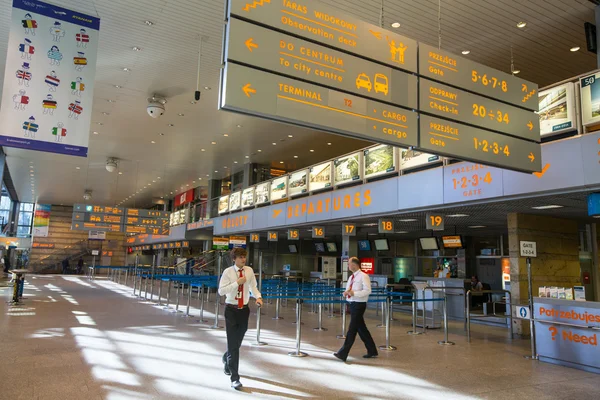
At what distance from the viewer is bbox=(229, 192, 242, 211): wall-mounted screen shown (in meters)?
19.2

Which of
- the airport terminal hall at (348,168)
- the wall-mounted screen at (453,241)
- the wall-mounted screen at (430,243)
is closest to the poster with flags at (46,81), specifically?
the airport terminal hall at (348,168)

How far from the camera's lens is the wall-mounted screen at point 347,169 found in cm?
1204

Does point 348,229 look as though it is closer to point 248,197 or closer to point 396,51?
point 248,197

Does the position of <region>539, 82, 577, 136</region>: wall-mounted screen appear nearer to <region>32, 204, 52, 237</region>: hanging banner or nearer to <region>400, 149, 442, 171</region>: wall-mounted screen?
<region>400, 149, 442, 171</region>: wall-mounted screen

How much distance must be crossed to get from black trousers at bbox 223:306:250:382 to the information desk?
17.3 ft

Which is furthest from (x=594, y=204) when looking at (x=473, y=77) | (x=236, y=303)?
Answer: (x=236, y=303)

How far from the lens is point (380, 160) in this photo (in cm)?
1117

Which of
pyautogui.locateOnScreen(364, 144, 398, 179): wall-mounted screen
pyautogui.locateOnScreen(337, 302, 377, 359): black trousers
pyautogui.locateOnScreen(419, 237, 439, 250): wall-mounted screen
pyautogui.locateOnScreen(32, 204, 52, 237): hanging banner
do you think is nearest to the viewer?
pyautogui.locateOnScreen(337, 302, 377, 359): black trousers

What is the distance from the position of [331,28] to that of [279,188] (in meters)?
11.9

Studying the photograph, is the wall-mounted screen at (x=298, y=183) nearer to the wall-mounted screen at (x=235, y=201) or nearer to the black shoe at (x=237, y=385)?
the wall-mounted screen at (x=235, y=201)

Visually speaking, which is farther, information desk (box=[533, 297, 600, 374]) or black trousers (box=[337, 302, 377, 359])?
black trousers (box=[337, 302, 377, 359])

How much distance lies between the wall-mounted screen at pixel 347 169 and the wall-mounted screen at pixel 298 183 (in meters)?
1.73

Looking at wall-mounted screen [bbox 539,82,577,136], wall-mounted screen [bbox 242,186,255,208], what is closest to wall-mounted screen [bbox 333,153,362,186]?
wall-mounted screen [bbox 539,82,577,136]

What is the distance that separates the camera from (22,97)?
6.72 m
